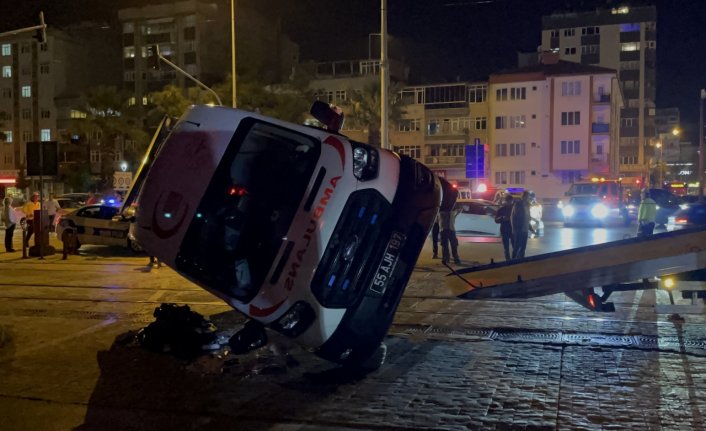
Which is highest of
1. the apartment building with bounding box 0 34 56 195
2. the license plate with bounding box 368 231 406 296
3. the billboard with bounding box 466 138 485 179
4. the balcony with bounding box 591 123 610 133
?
the apartment building with bounding box 0 34 56 195

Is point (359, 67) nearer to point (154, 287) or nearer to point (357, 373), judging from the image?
point (154, 287)

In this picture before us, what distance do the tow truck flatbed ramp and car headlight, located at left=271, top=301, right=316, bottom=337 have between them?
7.74ft

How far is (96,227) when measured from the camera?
63.4 feet

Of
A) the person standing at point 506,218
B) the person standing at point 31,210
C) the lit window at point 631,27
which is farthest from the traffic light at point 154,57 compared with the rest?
the lit window at point 631,27

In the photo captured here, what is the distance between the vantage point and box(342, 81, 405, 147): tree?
5494 centimetres

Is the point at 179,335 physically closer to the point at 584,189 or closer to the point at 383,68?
the point at 383,68

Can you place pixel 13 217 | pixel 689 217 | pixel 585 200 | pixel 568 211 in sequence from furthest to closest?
1. pixel 568 211
2. pixel 585 200
3. pixel 13 217
4. pixel 689 217

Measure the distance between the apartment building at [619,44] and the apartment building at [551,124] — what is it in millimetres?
26025

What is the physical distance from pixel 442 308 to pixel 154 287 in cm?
563

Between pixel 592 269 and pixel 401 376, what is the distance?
7.18 ft

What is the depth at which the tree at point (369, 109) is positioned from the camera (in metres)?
54.9

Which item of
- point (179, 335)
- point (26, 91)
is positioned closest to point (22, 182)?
point (26, 91)

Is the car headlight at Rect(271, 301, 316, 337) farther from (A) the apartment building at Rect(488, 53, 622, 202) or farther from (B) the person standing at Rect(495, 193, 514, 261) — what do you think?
(A) the apartment building at Rect(488, 53, 622, 202)

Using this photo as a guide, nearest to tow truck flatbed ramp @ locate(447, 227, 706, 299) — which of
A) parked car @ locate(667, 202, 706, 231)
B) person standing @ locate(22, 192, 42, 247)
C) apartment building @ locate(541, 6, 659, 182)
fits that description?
parked car @ locate(667, 202, 706, 231)
